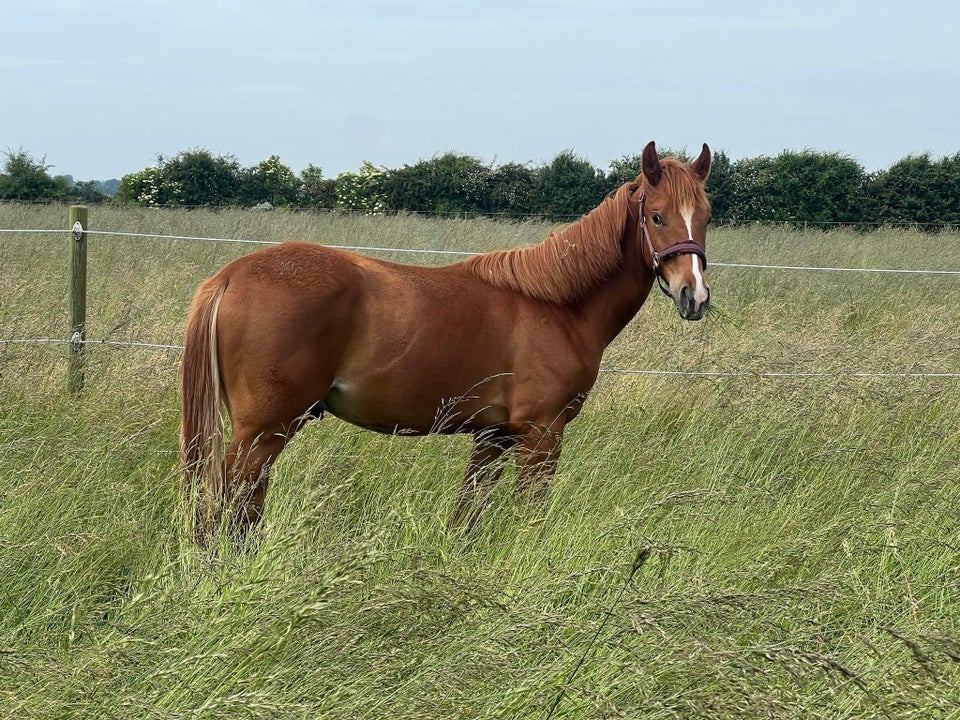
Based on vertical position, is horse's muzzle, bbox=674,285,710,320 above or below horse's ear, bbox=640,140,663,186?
below

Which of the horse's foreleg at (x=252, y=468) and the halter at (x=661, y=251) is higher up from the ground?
the halter at (x=661, y=251)

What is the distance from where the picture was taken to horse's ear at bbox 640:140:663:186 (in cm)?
384

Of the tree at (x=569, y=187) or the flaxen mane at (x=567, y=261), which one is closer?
the flaxen mane at (x=567, y=261)

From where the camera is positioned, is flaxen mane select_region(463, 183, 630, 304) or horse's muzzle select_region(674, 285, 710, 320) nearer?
horse's muzzle select_region(674, 285, 710, 320)

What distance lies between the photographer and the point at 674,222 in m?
3.91

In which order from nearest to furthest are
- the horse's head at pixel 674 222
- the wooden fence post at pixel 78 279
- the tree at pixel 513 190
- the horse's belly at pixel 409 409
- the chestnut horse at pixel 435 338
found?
the chestnut horse at pixel 435 338, the horse's belly at pixel 409 409, the horse's head at pixel 674 222, the wooden fence post at pixel 78 279, the tree at pixel 513 190

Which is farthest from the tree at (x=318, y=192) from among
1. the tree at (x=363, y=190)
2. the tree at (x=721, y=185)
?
the tree at (x=721, y=185)

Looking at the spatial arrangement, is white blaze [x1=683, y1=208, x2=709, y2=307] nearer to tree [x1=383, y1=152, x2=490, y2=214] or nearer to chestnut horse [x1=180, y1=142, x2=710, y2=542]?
chestnut horse [x1=180, y1=142, x2=710, y2=542]

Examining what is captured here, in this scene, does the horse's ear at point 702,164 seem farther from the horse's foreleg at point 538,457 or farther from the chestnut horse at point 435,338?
the horse's foreleg at point 538,457

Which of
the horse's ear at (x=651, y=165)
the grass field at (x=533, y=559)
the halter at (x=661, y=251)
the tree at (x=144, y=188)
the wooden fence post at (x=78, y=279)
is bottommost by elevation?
the grass field at (x=533, y=559)

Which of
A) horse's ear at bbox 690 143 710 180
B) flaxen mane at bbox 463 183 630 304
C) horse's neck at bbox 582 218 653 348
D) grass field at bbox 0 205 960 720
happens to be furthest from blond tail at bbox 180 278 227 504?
horse's ear at bbox 690 143 710 180

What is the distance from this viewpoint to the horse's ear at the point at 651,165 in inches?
151

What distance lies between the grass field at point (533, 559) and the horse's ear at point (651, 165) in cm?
115

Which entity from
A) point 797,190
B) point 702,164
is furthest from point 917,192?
point 702,164
